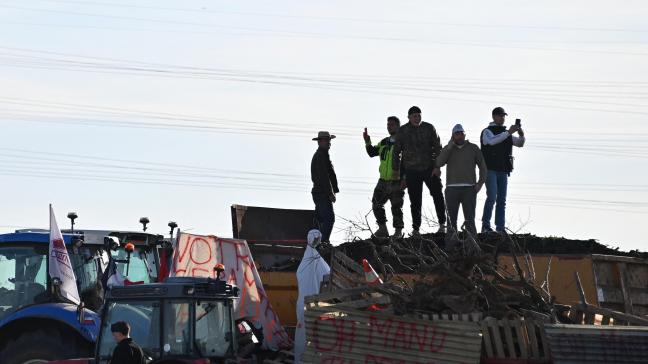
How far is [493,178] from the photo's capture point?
18.7 metres

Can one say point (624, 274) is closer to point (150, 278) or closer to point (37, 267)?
point (150, 278)

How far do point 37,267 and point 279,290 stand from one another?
425cm

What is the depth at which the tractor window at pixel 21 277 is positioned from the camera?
51.8 feet

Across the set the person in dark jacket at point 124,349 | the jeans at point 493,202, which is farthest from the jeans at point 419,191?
the person in dark jacket at point 124,349

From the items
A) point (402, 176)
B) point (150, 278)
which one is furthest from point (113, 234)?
point (402, 176)

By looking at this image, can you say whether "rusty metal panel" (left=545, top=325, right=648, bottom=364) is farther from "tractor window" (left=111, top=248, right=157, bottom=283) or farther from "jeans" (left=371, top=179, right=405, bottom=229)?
"jeans" (left=371, top=179, right=405, bottom=229)

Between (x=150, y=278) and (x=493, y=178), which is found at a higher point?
(x=493, y=178)

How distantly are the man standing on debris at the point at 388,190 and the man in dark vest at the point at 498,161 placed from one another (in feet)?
4.89

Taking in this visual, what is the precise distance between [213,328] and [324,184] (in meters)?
5.59

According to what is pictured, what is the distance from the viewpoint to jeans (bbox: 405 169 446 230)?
749 inches

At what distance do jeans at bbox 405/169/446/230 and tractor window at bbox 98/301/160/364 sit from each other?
18.8ft

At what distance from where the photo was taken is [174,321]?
14.4 meters

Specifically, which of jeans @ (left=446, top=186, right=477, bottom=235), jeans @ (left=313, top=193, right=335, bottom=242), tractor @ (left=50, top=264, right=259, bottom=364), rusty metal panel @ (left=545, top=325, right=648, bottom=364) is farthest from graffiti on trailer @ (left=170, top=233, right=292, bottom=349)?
rusty metal panel @ (left=545, top=325, right=648, bottom=364)

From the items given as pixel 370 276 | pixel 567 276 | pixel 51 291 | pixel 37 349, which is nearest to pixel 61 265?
pixel 51 291
